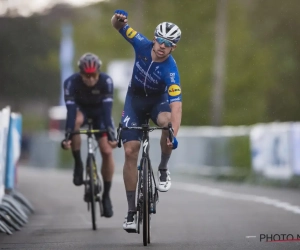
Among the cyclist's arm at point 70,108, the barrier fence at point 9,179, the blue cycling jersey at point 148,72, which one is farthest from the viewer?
the cyclist's arm at point 70,108

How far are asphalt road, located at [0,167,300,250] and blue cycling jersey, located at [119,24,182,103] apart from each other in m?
1.61

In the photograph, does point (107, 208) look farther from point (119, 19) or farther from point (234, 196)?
point (234, 196)

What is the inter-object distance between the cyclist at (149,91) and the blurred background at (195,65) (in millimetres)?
10239

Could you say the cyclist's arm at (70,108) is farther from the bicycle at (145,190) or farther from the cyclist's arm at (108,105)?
the bicycle at (145,190)

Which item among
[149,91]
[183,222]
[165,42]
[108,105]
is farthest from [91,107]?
[165,42]

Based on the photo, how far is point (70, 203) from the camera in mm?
18797

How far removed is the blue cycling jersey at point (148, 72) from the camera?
1142 centimetres

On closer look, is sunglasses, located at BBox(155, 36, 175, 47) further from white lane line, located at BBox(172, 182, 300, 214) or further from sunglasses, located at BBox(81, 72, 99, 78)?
white lane line, located at BBox(172, 182, 300, 214)

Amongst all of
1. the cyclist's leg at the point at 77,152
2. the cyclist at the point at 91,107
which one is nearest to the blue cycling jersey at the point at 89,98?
the cyclist at the point at 91,107

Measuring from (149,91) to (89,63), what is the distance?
2.21m

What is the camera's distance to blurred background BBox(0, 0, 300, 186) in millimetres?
29719

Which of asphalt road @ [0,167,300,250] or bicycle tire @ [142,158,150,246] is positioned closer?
bicycle tire @ [142,158,150,246]

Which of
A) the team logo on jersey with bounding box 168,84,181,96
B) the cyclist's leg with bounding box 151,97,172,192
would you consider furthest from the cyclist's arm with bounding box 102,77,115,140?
the team logo on jersey with bounding box 168,84,181,96

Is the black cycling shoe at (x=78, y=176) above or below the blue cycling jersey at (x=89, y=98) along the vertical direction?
below
